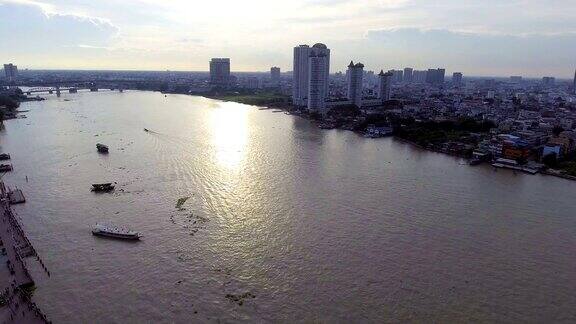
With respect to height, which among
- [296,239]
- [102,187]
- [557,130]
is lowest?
[296,239]

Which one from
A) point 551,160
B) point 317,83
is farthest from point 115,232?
point 317,83

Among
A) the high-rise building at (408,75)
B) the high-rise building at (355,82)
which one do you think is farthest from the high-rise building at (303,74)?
the high-rise building at (408,75)

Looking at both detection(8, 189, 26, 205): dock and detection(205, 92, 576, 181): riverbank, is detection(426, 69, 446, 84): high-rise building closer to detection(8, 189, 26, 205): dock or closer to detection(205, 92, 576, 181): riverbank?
detection(205, 92, 576, 181): riverbank

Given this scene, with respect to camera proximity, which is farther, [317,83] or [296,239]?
[317,83]

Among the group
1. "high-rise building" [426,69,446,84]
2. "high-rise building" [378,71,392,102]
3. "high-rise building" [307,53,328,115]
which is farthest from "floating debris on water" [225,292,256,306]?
"high-rise building" [426,69,446,84]

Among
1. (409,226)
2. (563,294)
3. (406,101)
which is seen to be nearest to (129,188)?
(409,226)

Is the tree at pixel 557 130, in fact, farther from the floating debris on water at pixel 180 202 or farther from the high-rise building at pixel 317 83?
the floating debris on water at pixel 180 202

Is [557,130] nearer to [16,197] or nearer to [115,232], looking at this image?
[115,232]
